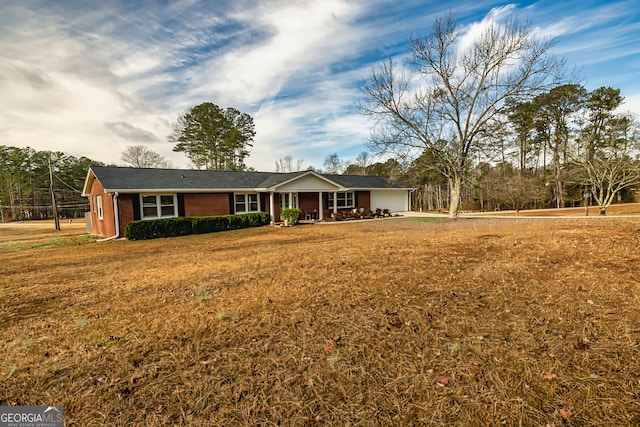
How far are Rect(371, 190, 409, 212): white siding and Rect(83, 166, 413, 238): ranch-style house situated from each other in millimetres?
1612

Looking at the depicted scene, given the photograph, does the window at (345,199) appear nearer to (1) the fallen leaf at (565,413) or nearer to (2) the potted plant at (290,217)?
(2) the potted plant at (290,217)

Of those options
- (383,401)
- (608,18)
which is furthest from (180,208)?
(608,18)

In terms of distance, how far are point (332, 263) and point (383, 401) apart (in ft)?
16.3

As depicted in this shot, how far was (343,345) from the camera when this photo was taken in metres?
3.34

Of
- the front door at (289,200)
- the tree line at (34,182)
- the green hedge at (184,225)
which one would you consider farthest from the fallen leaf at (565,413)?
the tree line at (34,182)

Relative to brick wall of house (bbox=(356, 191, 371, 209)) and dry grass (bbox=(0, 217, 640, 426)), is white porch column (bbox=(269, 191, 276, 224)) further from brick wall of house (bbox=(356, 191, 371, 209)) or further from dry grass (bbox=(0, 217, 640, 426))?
dry grass (bbox=(0, 217, 640, 426))

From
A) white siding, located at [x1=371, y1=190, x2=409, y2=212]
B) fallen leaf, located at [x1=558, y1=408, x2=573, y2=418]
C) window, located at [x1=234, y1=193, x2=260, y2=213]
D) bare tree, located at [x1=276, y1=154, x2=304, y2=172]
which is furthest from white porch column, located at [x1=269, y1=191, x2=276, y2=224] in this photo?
bare tree, located at [x1=276, y1=154, x2=304, y2=172]

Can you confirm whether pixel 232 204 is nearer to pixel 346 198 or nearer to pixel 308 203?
pixel 308 203

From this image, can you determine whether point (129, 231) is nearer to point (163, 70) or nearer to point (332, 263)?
point (163, 70)

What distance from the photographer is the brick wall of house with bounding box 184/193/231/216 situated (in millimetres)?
17672

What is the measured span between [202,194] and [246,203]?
10.2 ft

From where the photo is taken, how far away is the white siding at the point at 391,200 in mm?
27656

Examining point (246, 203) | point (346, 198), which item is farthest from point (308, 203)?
point (246, 203)

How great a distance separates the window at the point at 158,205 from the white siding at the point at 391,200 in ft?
58.1
